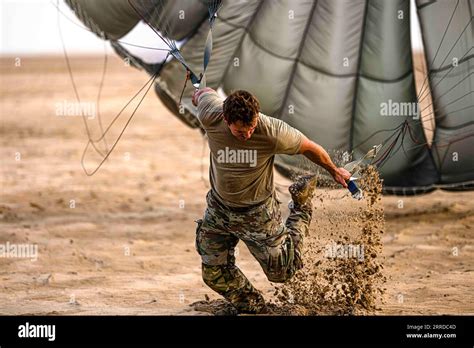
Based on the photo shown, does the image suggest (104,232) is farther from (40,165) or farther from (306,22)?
(40,165)

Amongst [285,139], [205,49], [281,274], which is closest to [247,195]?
[285,139]

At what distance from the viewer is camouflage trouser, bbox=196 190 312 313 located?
5930 mm

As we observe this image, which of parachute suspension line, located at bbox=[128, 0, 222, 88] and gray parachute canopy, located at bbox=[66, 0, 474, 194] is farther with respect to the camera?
gray parachute canopy, located at bbox=[66, 0, 474, 194]

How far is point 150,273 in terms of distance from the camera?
8109mm

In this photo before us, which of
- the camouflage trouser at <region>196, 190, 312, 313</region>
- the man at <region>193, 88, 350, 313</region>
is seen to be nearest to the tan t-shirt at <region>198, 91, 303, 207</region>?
the man at <region>193, 88, 350, 313</region>

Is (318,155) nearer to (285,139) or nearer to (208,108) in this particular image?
(285,139)

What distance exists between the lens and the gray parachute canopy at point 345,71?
8.75 m

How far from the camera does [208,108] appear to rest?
5816 mm

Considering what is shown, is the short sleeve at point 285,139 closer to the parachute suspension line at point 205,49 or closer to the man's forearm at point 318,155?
the man's forearm at point 318,155

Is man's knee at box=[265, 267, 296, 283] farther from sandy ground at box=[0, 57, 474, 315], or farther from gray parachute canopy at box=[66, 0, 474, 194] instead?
gray parachute canopy at box=[66, 0, 474, 194]

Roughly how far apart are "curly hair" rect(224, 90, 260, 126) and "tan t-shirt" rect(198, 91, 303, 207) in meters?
0.18

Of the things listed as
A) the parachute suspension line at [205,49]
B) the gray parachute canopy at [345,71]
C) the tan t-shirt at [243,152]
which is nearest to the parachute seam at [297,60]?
the gray parachute canopy at [345,71]
